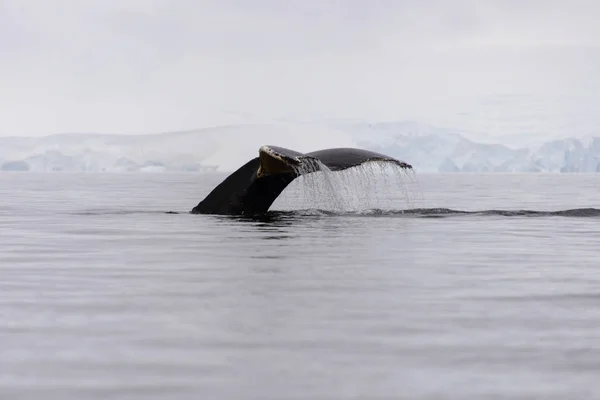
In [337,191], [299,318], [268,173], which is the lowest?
[299,318]

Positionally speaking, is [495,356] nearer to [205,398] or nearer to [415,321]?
[415,321]

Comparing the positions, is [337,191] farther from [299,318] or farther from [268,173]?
[299,318]

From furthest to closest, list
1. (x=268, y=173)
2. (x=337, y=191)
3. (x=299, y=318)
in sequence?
1. (x=337, y=191)
2. (x=268, y=173)
3. (x=299, y=318)

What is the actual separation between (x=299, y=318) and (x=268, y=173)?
7.39 metres

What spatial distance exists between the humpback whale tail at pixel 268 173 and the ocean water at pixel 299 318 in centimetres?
98

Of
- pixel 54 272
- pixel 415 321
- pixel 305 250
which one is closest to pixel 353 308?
pixel 415 321

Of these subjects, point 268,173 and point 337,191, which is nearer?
point 268,173

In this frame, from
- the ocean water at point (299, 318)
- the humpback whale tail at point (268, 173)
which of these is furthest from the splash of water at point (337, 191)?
the ocean water at point (299, 318)

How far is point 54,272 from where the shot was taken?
9.48 metres

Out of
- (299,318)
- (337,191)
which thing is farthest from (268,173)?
(299,318)

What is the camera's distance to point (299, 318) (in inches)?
253

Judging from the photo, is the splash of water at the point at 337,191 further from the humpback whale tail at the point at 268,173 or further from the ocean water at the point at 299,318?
the ocean water at the point at 299,318

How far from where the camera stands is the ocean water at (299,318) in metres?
4.63

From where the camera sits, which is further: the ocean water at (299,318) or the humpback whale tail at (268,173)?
the humpback whale tail at (268,173)
